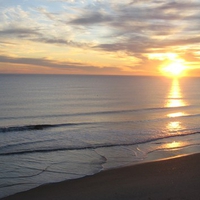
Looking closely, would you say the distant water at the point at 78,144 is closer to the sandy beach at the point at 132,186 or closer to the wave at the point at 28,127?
the wave at the point at 28,127

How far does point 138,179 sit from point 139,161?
11.3 ft

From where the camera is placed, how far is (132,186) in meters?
11.5

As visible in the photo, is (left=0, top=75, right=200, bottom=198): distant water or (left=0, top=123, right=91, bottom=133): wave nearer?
(left=0, top=75, right=200, bottom=198): distant water

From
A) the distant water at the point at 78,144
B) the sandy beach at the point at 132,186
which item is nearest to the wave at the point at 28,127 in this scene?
the distant water at the point at 78,144

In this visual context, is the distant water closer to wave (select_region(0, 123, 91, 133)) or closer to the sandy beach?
wave (select_region(0, 123, 91, 133))

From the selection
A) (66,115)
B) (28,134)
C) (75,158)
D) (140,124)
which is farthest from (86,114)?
(75,158)

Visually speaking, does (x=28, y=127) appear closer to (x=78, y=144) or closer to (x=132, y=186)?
(x=78, y=144)

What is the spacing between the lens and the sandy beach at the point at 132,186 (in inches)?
415

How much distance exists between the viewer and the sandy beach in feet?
34.6


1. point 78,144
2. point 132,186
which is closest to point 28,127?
point 78,144

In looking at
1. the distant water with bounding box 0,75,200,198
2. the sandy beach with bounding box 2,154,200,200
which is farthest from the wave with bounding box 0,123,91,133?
the sandy beach with bounding box 2,154,200,200

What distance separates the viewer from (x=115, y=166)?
49.5ft

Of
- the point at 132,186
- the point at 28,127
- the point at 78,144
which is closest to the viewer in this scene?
the point at 132,186

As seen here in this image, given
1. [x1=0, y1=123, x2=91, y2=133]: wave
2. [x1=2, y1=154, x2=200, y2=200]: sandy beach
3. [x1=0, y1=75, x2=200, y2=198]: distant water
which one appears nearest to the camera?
[x1=2, y1=154, x2=200, y2=200]: sandy beach
